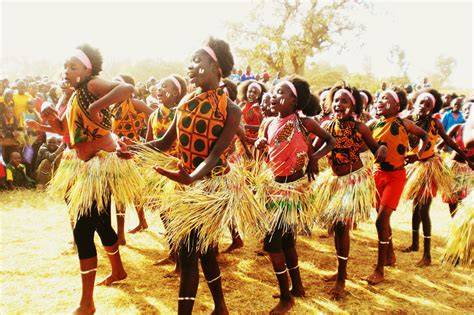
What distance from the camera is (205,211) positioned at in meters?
2.77

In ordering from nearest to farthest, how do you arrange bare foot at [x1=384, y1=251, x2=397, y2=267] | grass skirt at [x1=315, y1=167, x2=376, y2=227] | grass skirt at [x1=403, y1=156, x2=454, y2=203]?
1. grass skirt at [x1=315, y1=167, x2=376, y2=227]
2. bare foot at [x1=384, y1=251, x2=397, y2=267]
3. grass skirt at [x1=403, y1=156, x2=454, y2=203]

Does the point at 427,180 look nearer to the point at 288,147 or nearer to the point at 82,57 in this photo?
the point at 288,147

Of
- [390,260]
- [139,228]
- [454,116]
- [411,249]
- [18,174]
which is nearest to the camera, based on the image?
[390,260]

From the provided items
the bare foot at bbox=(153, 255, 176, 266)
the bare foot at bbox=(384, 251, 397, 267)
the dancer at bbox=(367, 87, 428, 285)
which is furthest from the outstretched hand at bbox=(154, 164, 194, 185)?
the bare foot at bbox=(384, 251, 397, 267)

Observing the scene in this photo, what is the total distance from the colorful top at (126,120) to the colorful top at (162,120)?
1.73ft

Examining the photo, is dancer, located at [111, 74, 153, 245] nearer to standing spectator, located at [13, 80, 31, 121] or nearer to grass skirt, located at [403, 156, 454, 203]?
grass skirt, located at [403, 156, 454, 203]

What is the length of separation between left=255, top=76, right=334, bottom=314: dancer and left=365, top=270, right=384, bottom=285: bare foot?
1.08 meters

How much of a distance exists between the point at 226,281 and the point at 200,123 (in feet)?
7.13

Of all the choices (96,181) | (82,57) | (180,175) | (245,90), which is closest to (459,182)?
(245,90)

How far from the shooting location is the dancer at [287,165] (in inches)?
137

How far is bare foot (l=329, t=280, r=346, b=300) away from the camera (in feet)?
13.0

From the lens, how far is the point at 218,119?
9.09ft

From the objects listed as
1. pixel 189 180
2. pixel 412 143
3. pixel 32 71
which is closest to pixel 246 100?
pixel 412 143

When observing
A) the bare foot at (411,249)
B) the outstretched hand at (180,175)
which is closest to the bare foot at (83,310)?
the outstretched hand at (180,175)
